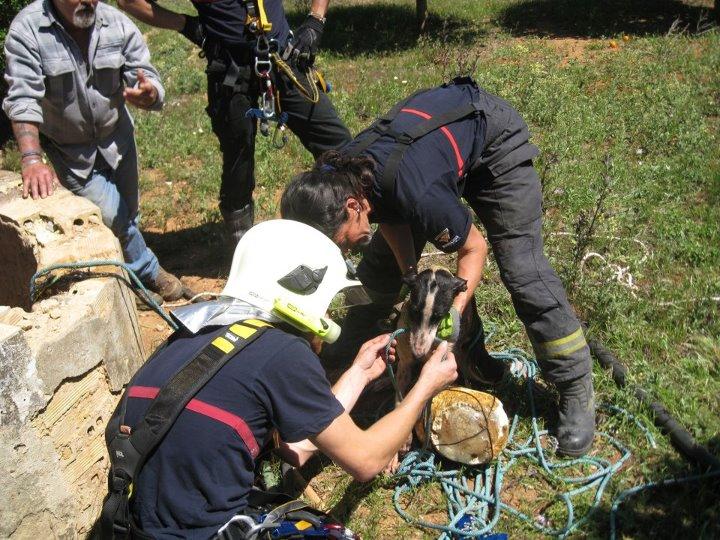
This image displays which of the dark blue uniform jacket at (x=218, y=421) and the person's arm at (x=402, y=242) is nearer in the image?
the dark blue uniform jacket at (x=218, y=421)

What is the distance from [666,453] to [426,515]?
1.27 metres

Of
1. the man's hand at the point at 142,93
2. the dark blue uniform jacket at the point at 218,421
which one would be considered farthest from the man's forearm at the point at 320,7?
the dark blue uniform jacket at the point at 218,421

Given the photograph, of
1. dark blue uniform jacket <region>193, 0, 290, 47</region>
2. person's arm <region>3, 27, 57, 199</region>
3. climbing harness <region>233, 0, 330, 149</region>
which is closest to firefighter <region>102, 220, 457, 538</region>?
person's arm <region>3, 27, 57, 199</region>

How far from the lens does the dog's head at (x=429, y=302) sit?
3020 mm

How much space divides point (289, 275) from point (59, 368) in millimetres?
1157

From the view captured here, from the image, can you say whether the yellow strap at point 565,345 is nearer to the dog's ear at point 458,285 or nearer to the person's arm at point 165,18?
the dog's ear at point 458,285

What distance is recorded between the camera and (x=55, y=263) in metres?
3.24

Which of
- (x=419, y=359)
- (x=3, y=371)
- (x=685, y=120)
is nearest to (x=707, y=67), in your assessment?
(x=685, y=120)

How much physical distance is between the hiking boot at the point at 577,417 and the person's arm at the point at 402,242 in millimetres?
996

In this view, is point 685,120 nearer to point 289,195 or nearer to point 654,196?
point 654,196

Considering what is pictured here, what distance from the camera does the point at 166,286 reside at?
Result: 5.24 m

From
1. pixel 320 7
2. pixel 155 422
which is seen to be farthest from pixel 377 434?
pixel 320 7

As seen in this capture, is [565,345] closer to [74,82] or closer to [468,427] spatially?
[468,427]

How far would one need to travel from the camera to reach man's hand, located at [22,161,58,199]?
11.9ft
